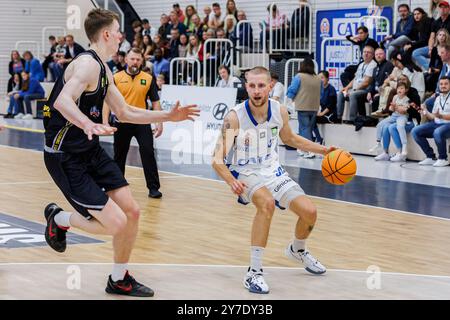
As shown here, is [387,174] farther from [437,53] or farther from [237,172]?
[237,172]

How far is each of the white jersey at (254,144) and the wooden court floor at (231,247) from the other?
892mm

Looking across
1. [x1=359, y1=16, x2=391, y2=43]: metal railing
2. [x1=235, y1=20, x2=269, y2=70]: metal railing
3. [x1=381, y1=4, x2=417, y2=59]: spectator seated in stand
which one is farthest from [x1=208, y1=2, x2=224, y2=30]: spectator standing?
[x1=381, y1=4, x2=417, y2=59]: spectator seated in stand

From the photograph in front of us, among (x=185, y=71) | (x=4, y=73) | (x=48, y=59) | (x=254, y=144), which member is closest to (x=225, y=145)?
(x=254, y=144)

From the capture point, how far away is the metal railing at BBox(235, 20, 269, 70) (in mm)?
22047

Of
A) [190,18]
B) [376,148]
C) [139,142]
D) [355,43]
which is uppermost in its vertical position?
[190,18]

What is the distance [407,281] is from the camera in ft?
24.5

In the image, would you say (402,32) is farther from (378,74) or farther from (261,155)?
(261,155)

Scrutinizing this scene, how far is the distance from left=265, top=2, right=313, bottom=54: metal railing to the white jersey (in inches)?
544

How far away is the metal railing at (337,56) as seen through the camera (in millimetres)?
19984

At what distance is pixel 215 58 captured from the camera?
21.9 meters

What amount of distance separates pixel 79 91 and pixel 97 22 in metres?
0.57

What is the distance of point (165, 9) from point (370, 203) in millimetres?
18180
